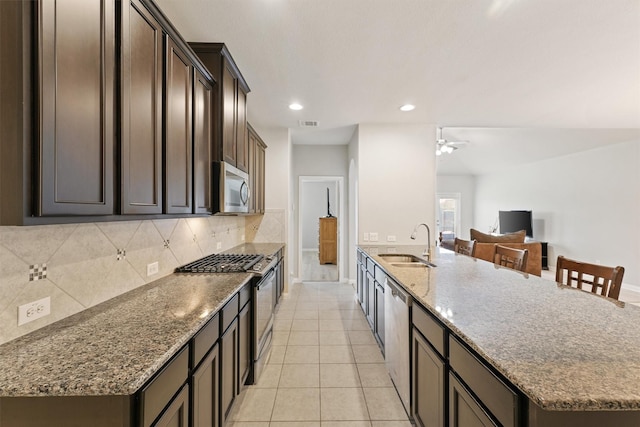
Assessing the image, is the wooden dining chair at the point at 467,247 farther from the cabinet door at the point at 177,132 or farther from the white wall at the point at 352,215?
the cabinet door at the point at 177,132

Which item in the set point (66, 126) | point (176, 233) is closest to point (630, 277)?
point (176, 233)

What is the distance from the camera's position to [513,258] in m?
2.88

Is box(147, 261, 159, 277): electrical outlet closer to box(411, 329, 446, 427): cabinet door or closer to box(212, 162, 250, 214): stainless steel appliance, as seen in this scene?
box(212, 162, 250, 214): stainless steel appliance

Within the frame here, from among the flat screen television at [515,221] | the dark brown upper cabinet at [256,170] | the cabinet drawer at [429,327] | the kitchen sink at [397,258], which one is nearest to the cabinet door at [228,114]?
the dark brown upper cabinet at [256,170]

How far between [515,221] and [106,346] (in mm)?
8972

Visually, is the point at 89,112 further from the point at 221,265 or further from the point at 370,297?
the point at 370,297

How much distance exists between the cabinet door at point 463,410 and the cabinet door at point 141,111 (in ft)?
5.33

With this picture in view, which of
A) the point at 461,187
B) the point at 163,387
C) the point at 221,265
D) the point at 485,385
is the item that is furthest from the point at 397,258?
the point at 461,187

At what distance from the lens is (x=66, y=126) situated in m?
0.94

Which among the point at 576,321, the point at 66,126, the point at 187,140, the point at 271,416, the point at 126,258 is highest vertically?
the point at 187,140

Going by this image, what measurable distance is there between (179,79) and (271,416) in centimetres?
229

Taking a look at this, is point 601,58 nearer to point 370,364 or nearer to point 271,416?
point 370,364

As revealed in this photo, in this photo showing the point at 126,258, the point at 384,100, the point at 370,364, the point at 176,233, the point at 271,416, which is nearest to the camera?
the point at 126,258

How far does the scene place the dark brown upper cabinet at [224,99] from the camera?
2.21 metres
